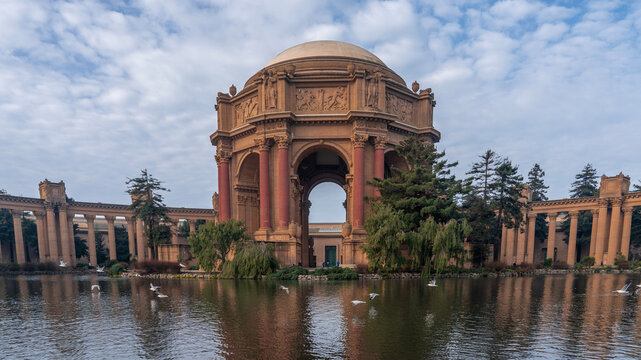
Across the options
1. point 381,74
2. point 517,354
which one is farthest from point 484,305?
point 381,74

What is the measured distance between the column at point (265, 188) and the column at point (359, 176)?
7517 millimetres

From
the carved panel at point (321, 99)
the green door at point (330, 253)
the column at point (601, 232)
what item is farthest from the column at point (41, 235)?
the column at point (601, 232)

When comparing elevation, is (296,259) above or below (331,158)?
below

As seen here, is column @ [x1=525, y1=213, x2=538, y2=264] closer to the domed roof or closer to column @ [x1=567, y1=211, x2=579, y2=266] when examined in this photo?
column @ [x1=567, y1=211, x2=579, y2=266]

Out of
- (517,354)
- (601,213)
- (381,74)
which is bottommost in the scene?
(517,354)

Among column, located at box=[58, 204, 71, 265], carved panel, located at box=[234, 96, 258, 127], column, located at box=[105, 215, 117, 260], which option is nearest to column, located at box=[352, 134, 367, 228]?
carved panel, located at box=[234, 96, 258, 127]

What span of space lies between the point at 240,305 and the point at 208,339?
14.4 ft

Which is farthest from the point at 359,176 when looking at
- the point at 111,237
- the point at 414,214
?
the point at 111,237

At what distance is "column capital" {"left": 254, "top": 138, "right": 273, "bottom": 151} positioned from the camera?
2952cm

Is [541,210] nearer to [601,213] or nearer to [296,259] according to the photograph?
[601,213]

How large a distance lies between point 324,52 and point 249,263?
22318 mm

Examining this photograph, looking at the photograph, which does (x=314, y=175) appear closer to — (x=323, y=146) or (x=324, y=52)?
(x=323, y=146)

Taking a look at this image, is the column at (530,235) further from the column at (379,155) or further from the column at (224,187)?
→ the column at (224,187)

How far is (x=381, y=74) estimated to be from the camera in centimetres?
2945
